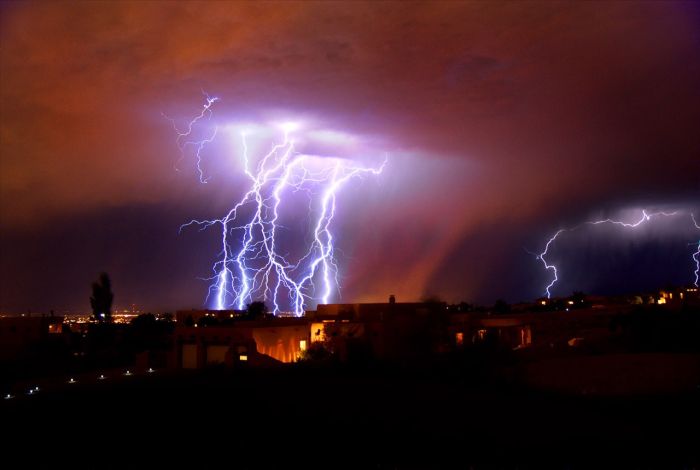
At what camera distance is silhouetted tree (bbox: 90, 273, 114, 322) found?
55.6 metres

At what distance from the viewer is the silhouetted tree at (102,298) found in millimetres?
55594

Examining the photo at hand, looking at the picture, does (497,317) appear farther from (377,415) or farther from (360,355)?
(377,415)

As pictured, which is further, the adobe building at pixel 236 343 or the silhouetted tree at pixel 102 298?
the silhouetted tree at pixel 102 298

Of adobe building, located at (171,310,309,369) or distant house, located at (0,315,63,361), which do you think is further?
distant house, located at (0,315,63,361)

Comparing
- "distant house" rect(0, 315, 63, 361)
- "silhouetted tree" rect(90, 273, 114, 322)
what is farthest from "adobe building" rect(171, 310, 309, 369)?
"silhouetted tree" rect(90, 273, 114, 322)

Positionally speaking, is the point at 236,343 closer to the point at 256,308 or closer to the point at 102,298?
the point at 256,308

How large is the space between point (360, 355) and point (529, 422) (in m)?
11.5

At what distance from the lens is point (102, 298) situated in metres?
55.6

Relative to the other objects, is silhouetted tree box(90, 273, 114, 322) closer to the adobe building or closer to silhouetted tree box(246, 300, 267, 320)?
silhouetted tree box(246, 300, 267, 320)

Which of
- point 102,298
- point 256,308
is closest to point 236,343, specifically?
point 256,308

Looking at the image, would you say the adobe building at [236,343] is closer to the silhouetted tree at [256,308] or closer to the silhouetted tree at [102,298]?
the silhouetted tree at [256,308]

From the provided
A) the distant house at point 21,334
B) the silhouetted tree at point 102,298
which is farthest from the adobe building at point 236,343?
the silhouetted tree at point 102,298

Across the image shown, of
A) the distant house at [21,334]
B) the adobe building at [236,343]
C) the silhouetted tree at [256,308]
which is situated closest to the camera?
the adobe building at [236,343]

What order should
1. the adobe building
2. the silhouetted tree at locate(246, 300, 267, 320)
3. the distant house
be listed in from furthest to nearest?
the silhouetted tree at locate(246, 300, 267, 320) < the distant house < the adobe building
